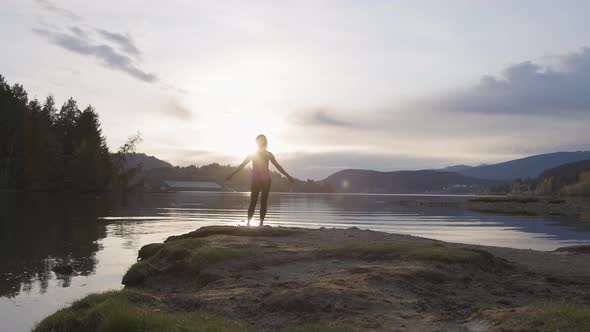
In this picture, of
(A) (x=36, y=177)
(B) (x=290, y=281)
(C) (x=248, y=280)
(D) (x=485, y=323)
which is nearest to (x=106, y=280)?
(C) (x=248, y=280)

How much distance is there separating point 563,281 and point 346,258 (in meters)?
5.77

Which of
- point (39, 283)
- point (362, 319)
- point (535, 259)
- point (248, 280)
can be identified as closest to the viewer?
point (362, 319)

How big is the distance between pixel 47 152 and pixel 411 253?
326 ft

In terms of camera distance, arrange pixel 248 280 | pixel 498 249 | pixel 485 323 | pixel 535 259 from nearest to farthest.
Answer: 1. pixel 485 323
2. pixel 248 280
3. pixel 535 259
4. pixel 498 249

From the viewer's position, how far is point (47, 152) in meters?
96.3

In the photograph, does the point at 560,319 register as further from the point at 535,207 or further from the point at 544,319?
the point at 535,207

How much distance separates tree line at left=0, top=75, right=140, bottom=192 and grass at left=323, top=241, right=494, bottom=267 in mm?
95791

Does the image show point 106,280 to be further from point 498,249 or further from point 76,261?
point 498,249

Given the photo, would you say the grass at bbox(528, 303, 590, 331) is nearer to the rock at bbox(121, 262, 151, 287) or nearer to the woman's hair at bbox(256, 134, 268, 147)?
the rock at bbox(121, 262, 151, 287)

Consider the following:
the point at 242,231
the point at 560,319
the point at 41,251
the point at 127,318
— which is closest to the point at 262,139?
the point at 242,231

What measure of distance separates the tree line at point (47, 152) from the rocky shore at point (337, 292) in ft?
307

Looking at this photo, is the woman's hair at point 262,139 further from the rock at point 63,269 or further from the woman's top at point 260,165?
the rock at point 63,269

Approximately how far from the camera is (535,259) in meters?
15.0

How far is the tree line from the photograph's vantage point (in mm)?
95188
